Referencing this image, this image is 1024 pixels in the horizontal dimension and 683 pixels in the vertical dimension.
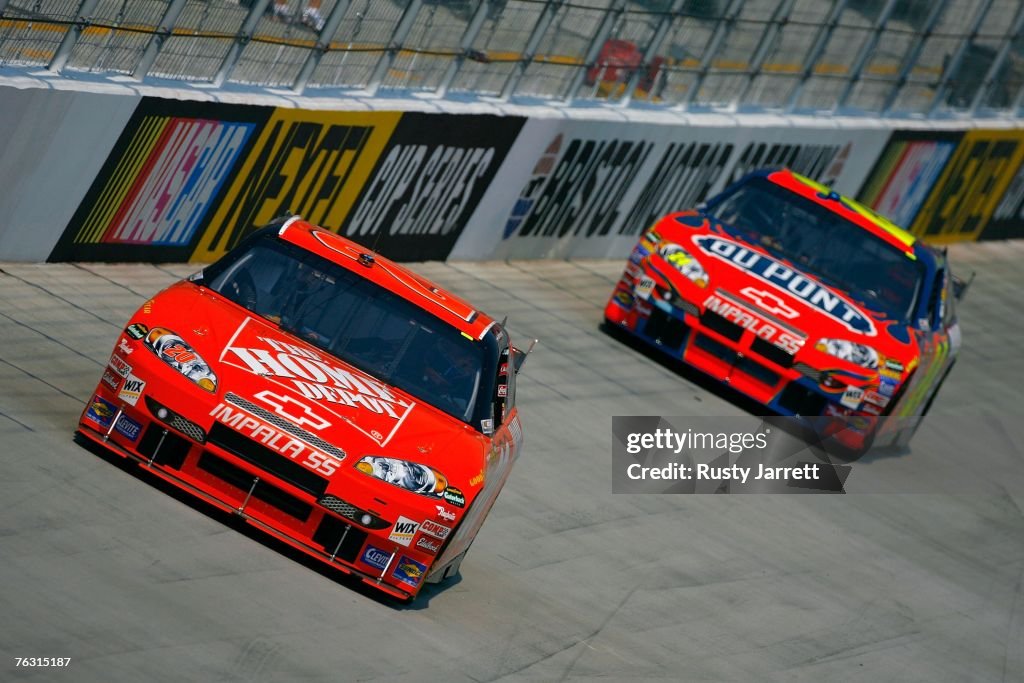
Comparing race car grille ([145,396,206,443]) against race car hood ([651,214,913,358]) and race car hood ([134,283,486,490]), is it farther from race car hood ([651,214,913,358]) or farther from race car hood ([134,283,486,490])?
race car hood ([651,214,913,358])

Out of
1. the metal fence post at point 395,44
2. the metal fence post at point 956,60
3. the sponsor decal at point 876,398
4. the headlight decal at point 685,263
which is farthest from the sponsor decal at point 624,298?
the metal fence post at point 956,60

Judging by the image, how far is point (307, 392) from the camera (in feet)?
27.1

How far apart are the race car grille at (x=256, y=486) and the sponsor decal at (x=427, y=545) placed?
515 mm

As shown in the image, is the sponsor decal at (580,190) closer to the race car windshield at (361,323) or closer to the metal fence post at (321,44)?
the metal fence post at (321,44)

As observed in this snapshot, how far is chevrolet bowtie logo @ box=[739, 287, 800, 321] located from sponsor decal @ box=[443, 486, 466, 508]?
6391 millimetres

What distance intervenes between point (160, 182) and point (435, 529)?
534 cm

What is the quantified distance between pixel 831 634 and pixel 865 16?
13833 mm

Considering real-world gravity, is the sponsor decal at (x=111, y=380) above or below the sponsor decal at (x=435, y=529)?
below

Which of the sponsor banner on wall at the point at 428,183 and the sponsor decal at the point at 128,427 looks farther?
the sponsor banner on wall at the point at 428,183

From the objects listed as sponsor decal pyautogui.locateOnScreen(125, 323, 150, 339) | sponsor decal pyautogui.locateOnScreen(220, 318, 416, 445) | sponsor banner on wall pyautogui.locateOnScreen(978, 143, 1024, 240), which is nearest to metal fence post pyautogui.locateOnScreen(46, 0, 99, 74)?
sponsor decal pyautogui.locateOnScreen(220, 318, 416, 445)

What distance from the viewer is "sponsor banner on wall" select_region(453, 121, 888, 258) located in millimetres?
17047

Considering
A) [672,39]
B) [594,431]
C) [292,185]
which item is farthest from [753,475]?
[672,39]

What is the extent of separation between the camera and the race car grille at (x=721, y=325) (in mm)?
14273

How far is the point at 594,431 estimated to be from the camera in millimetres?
12859
